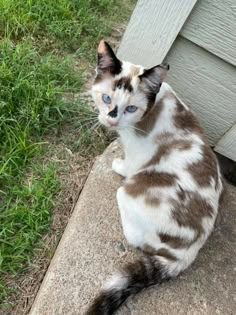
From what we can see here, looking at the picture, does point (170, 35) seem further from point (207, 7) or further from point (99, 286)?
point (99, 286)

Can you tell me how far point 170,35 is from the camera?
207 centimetres

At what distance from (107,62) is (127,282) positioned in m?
0.95

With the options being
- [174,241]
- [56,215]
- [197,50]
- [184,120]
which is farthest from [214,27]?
[56,215]

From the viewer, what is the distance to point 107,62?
1.68m

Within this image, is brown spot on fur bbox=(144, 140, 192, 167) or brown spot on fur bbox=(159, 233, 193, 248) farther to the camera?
brown spot on fur bbox=(144, 140, 192, 167)

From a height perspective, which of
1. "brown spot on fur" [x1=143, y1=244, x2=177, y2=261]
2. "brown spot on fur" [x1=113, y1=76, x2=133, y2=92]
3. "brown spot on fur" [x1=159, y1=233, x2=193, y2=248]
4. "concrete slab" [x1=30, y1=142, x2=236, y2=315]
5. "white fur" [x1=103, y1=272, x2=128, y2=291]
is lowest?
"concrete slab" [x1=30, y1=142, x2=236, y2=315]

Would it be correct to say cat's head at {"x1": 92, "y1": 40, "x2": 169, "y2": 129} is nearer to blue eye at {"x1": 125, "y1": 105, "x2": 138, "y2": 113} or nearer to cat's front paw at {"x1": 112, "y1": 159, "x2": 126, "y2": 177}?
blue eye at {"x1": 125, "y1": 105, "x2": 138, "y2": 113}

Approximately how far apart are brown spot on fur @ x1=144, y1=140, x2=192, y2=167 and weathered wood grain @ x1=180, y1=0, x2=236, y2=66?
1.91 feet

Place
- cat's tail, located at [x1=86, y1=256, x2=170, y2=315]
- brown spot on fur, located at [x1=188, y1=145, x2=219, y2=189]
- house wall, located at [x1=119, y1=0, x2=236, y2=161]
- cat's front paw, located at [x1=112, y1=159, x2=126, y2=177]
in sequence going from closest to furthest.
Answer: cat's tail, located at [x1=86, y1=256, x2=170, y2=315]
brown spot on fur, located at [x1=188, y1=145, x2=219, y2=189]
house wall, located at [x1=119, y1=0, x2=236, y2=161]
cat's front paw, located at [x1=112, y1=159, x2=126, y2=177]

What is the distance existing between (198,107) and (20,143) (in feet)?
3.57

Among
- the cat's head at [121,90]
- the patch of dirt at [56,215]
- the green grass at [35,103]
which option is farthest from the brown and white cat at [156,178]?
the green grass at [35,103]

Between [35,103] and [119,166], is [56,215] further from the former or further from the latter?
[35,103]

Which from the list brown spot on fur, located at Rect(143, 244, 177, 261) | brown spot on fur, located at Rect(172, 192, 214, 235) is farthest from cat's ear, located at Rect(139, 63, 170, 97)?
brown spot on fur, located at Rect(143, 244, 177, 261)

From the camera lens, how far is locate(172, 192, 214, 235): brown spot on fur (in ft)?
5.49
